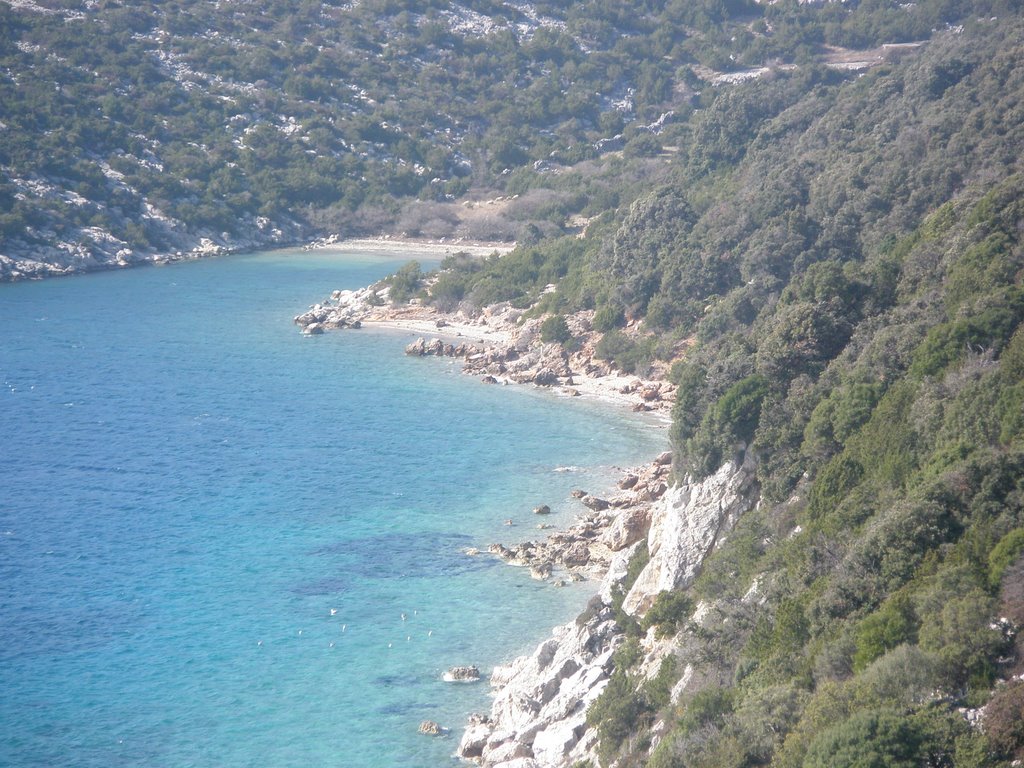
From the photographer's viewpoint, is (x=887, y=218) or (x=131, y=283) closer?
(x=887, y=218)

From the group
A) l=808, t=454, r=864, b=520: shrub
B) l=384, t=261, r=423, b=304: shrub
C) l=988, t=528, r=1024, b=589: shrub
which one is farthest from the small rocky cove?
l=384, t=261, r=423, b=304: shrub

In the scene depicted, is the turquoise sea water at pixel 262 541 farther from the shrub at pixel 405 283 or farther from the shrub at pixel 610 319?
the shrub at pixel 405 283

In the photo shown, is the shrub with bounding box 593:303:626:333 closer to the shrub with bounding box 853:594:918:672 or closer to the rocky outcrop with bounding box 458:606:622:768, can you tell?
the rocky outcrop with bounding box 458:606:622:768

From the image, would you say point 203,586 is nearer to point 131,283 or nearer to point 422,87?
point 131,283

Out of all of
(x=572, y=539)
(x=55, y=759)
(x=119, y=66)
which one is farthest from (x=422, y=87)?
(x=55, y=759)

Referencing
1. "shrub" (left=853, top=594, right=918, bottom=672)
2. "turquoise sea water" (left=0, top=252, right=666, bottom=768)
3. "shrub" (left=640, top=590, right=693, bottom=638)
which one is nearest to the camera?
"shrub" (left=853, top=594, right=918, bottom=672)

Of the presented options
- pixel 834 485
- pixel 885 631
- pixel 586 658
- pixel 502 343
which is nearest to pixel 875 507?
pixel 834 485
